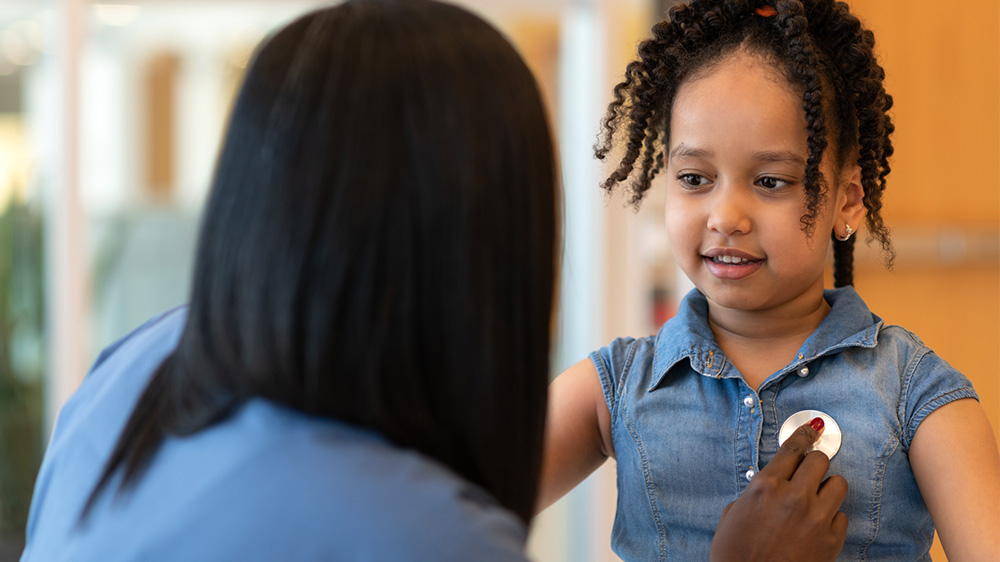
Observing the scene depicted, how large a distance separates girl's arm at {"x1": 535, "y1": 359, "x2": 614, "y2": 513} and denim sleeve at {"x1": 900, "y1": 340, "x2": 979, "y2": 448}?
0.99 feet

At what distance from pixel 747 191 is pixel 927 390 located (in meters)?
0.25

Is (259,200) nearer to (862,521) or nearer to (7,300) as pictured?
(862,521)

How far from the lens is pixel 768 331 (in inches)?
38.0

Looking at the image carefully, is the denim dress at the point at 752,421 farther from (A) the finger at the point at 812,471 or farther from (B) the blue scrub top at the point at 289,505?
(B) the blue scrub top at the point at 289,505

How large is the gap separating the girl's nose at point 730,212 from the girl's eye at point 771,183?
0.02 metres

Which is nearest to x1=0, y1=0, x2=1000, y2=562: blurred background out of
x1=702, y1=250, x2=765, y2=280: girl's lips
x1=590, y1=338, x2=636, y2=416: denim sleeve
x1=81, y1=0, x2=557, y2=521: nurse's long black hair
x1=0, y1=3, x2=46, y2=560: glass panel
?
x1=0, y1=3, x2=46, y2=560: glass panel

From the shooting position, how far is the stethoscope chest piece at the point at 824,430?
89 cm

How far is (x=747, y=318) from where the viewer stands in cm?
97

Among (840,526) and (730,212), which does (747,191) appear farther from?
(840,526)

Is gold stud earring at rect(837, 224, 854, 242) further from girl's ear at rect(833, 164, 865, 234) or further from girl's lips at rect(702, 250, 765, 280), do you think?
→ girl's lips at rect(702, 250, 765, 280)

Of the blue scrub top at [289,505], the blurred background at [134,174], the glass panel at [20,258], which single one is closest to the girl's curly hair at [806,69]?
the blue scrub top at [289,505]

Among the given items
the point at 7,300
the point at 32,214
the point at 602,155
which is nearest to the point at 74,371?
the point at 7,300

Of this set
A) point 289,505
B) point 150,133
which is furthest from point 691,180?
point 150,133

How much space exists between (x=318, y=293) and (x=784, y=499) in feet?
1.54
